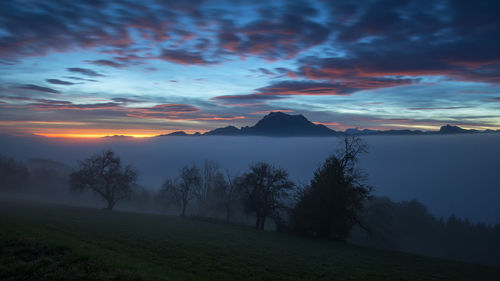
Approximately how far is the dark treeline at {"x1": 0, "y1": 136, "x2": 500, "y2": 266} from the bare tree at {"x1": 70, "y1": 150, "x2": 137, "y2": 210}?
177 millimetres

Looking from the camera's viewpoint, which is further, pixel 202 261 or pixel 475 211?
pixel 475 211

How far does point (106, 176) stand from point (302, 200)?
136ft

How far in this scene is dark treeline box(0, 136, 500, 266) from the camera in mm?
36844

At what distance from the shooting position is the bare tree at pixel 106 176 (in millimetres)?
49969

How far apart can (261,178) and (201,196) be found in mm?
27791

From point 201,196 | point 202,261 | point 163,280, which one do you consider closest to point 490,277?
point 202,261

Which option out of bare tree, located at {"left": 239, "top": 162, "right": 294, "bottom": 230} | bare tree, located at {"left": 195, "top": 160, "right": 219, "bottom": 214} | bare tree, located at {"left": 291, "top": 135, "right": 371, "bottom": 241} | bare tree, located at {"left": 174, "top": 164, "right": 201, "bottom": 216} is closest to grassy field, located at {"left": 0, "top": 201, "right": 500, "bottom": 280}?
bare tree, located at {"left": 291, "top": 135, "right": 371, "bottom": 241}

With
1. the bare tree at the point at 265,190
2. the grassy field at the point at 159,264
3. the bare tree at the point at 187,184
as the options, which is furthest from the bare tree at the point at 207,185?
the grassy field at the point at 159,264

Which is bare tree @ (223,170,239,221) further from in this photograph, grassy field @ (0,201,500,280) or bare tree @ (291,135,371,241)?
grassy field @ (0,201,500,280)

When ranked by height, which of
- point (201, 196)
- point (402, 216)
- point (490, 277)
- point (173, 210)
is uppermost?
point (490, 277)

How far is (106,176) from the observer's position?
51.1 metres

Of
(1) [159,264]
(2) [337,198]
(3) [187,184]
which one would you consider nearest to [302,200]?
(2) [337,198]

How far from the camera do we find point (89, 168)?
50.3 meters

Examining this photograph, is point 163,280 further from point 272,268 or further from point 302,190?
point 302,190
